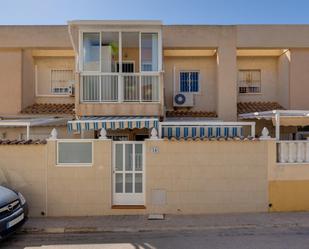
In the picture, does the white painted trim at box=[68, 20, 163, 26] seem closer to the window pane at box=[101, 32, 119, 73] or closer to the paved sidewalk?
the window pane at box=[101, 32, 119, 73]

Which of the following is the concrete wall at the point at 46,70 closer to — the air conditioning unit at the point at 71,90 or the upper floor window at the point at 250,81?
the air conditioning unit at the point at 71,90

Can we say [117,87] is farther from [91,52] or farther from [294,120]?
[294,120]

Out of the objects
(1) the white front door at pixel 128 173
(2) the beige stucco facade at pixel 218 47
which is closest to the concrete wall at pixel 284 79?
(2) the beige stucco facade at pixel 218 47

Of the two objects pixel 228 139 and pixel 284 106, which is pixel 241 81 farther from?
pixel 228 139

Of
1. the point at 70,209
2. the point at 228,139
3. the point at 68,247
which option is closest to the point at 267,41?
the point at 228,139

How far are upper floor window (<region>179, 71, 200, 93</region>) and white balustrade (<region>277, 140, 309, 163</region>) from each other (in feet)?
24.5

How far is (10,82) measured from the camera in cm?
1603

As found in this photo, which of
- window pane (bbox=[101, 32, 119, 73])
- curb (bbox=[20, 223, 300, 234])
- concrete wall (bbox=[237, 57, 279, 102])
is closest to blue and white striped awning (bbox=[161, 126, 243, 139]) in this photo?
curb (bbox=[20, 223, 300, 234])

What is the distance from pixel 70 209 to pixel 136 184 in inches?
100

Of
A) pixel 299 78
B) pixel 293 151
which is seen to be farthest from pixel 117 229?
pixel 299 78

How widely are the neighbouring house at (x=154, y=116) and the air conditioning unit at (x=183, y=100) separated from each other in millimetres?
61

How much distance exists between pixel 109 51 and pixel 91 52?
0.84m

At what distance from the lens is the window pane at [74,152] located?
1052 centimetres

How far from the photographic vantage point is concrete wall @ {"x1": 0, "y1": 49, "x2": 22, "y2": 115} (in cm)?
1600
